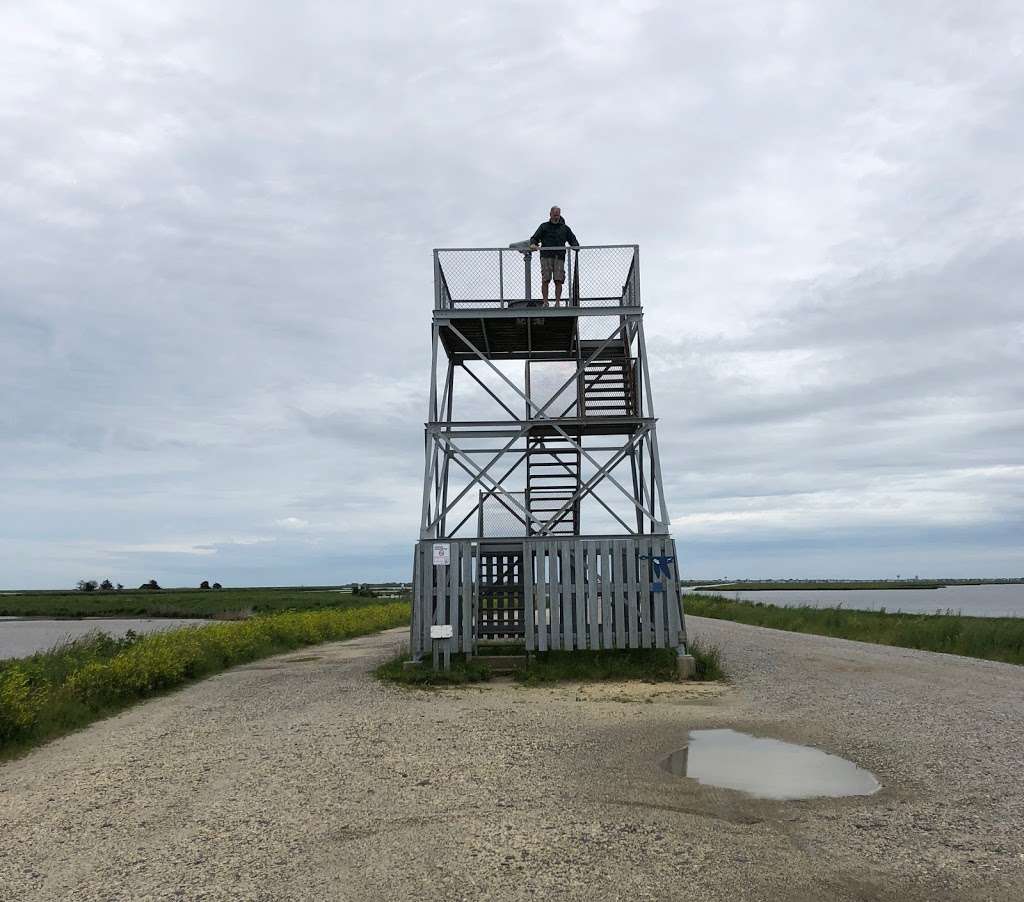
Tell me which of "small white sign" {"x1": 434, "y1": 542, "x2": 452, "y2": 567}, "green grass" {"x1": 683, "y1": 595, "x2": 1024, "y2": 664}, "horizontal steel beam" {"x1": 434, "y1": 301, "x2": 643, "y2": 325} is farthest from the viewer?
"green grass" {"x1": 683, "y1": 595, "x2": 1024, "y2": 664}

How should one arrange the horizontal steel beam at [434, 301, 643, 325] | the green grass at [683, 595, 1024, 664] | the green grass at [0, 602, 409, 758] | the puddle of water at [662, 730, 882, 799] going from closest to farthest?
1. the puddle of water at [662, 730, 882, 799]
2. the green grass at [0, 602, 409, 758]
3. the horizontal steel beam at [434, 301, 643, 325]
4. the green grass at [683, 595, 1024, 664]

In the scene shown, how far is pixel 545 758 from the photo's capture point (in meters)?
7.59

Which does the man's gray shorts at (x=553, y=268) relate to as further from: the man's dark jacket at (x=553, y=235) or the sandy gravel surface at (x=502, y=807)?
the sandy gravel surface at (x=502, y=807)

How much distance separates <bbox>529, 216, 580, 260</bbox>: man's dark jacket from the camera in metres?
16.0

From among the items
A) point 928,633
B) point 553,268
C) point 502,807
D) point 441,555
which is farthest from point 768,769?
point 928,633

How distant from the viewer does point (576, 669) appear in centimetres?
1319

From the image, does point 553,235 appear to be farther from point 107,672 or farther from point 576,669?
point 107,672

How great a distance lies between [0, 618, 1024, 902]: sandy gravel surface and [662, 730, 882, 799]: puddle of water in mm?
224

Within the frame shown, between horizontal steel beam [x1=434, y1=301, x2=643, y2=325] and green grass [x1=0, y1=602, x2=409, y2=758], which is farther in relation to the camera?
horizontal steel beam [x1=434, y1=301, x2=643, y2=325]

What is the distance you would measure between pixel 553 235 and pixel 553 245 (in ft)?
0.85

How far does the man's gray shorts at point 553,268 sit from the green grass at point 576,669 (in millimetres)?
7611

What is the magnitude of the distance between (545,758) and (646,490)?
9.02 m

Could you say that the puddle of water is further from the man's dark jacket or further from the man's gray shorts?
the man's dark jacket

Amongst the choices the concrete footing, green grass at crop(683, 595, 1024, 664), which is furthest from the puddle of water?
green grass at crop(683, 595, 1024, 664)
